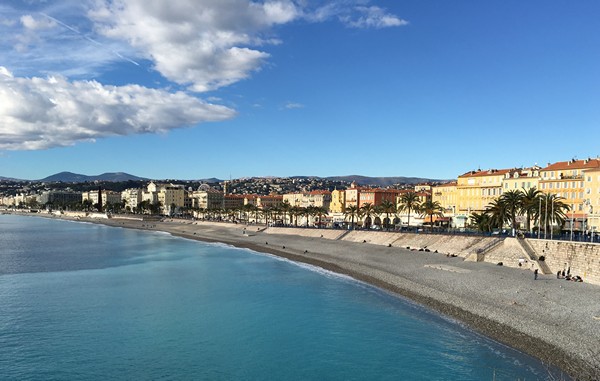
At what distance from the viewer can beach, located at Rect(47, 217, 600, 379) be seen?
78.8 ft

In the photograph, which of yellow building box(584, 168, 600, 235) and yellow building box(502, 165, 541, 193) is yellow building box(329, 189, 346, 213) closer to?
yellow building box(502, 165, 541, 193)

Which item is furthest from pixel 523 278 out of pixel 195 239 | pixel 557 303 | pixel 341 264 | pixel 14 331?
pixel 195 239

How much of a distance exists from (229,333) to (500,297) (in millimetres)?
18739

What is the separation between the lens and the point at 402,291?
39312 mm

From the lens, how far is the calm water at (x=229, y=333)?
23281mm

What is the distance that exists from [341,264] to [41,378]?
1476 inches

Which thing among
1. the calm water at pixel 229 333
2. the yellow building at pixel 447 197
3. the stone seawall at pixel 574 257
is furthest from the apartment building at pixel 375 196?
the stone seawall at pixel 574 257

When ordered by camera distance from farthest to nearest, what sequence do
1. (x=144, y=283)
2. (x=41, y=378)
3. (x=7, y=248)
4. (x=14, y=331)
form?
1. (x=7, y=248)
2. (x=144, y=283)
3. (x=14, y=331)
4. (x=41, y=378)

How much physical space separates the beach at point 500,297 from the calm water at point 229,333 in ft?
4.88

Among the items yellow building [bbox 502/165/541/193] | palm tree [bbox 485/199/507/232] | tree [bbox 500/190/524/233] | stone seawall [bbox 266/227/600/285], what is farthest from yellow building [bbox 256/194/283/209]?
tree [bbox 500/190/524/233]

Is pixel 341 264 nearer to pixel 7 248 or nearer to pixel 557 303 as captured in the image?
pixel 557 303

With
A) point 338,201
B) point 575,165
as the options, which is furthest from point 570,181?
point 338,201

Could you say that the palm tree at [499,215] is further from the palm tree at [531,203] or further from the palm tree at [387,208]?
the palm tree at [387,208]

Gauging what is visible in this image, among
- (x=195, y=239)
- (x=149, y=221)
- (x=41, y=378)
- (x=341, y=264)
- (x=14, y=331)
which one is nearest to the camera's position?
(x=41, y=378)
